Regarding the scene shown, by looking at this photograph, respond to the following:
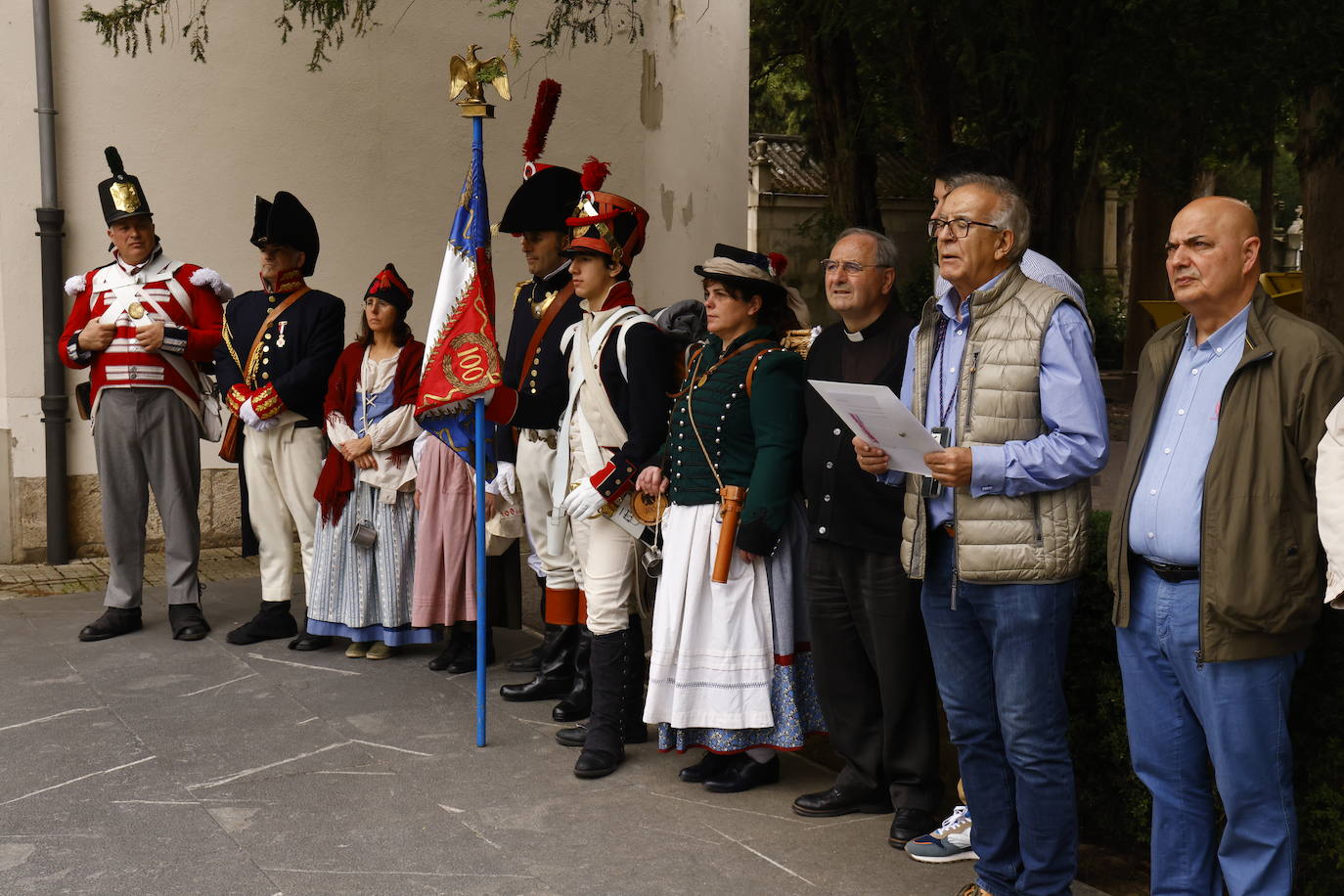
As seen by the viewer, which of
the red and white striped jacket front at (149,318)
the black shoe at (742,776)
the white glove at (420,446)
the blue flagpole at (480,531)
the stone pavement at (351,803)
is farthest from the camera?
the red and white striped jacket front at (149,318)

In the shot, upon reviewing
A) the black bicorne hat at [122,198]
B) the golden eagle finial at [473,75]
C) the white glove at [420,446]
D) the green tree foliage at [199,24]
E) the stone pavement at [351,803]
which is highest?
the green tree foliage at [199,24]

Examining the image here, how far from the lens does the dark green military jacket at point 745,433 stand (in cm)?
464

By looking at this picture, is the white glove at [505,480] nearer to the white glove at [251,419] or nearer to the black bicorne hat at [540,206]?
the black bicorne hat at [540,206]

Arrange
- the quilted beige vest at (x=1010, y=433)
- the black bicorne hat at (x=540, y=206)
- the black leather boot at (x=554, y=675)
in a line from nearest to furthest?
the quilted beige vest at (x=1010, y=433)
the black bicorne hat at (x=540, y=206)
the black leather boot at (x=554, y=675)

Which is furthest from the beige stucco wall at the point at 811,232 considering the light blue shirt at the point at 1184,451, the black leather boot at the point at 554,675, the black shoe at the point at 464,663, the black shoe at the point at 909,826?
the light blue shirt at the point at 1184,451

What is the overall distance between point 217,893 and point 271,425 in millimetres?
3137

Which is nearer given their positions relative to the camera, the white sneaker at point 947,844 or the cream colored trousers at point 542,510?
the white sneaker at point 947,844

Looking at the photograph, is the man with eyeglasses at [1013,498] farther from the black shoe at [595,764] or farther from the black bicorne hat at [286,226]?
the black bicorne hat at [286,226]

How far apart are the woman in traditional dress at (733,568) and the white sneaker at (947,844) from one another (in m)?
0.62

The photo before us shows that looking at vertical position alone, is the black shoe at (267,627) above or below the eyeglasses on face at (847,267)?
below

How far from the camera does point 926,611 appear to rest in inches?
155

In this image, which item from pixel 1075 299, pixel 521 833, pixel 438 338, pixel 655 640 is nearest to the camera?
pixel 1075 299

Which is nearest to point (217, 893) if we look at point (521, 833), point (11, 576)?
point (521, 833)

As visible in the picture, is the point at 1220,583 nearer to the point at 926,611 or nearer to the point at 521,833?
the point at 926,611
